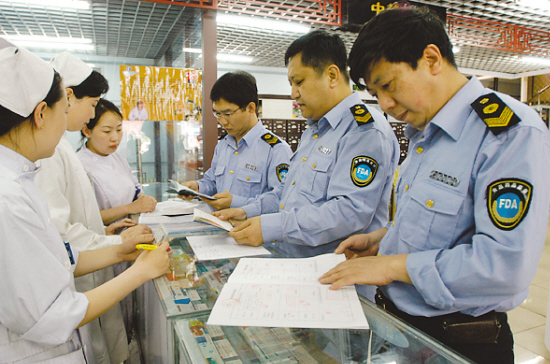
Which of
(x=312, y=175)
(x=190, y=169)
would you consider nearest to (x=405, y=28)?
(x=312, y=175)

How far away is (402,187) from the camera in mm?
1118

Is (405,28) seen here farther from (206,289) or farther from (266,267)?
(206,289)

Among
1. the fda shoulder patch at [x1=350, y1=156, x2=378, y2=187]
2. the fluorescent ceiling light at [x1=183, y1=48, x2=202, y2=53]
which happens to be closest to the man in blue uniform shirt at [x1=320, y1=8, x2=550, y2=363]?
the fda shoulder patch at [x1=350, y1=156, x2=378, y2=187]

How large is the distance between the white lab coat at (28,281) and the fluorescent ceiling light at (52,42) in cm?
422

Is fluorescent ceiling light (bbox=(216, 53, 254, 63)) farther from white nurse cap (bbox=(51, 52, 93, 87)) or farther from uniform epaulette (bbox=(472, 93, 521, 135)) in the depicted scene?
uniform epaulette (bbox=(472, 93, 521, 135))

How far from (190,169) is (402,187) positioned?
3267mm

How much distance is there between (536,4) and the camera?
5.16 m

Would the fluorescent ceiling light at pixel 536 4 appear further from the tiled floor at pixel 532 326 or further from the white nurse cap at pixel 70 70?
the white nurse cap at pixel 70 70

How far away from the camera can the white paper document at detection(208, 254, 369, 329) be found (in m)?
0.79

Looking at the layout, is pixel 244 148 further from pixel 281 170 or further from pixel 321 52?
pixel 321 52

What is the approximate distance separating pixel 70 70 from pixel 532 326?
3568 millimetres

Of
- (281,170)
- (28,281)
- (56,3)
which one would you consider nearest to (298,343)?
(28,281)

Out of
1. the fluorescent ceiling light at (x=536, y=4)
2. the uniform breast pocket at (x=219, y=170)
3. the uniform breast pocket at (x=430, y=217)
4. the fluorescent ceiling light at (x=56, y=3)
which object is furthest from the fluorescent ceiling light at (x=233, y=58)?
the uniform breast pocket at (x=430, y=217)

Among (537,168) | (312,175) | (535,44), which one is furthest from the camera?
(535,44)
